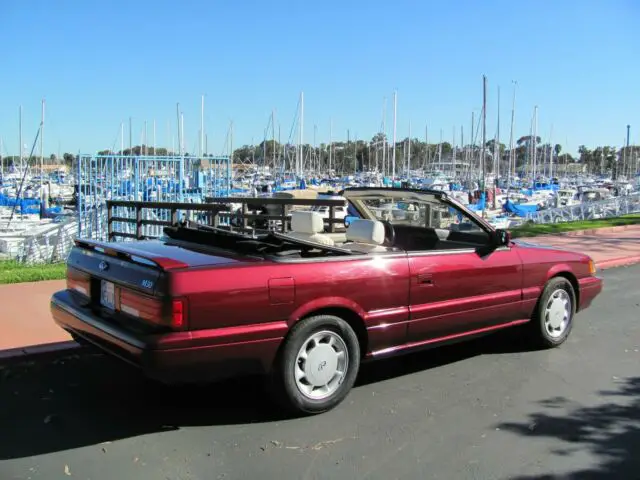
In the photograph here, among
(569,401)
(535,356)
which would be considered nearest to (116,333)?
(569,401)

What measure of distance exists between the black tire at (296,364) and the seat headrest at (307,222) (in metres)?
1.05

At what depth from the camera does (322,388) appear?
441 cm

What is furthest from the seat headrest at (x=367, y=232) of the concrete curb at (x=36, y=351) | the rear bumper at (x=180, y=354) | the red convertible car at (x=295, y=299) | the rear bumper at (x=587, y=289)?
A: the concrete curb at (x=36, y=351)

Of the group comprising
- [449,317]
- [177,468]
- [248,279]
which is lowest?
[177,468]

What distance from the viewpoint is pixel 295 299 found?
416 centimetres

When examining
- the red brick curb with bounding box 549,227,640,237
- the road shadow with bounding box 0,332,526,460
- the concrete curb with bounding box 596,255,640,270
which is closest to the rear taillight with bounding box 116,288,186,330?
the road shadow with bounding box 0,332,526,460

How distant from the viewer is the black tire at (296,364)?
13.7ft

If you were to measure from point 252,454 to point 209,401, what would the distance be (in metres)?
1.01

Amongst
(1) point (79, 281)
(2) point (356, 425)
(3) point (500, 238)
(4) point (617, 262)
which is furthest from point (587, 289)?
(4) point (617, 262)

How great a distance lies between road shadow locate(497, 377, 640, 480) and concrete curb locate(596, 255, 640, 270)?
776cm

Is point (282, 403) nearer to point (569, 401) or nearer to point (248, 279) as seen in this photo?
point (248, 279)

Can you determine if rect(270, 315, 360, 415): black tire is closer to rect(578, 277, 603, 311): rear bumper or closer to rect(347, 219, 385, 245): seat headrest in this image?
rect(347, 219, 385, 245): seat headrest

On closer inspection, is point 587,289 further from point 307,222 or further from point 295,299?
point 295,299

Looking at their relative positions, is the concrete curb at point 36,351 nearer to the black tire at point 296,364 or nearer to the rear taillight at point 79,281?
the rear taillight at point 79,281
